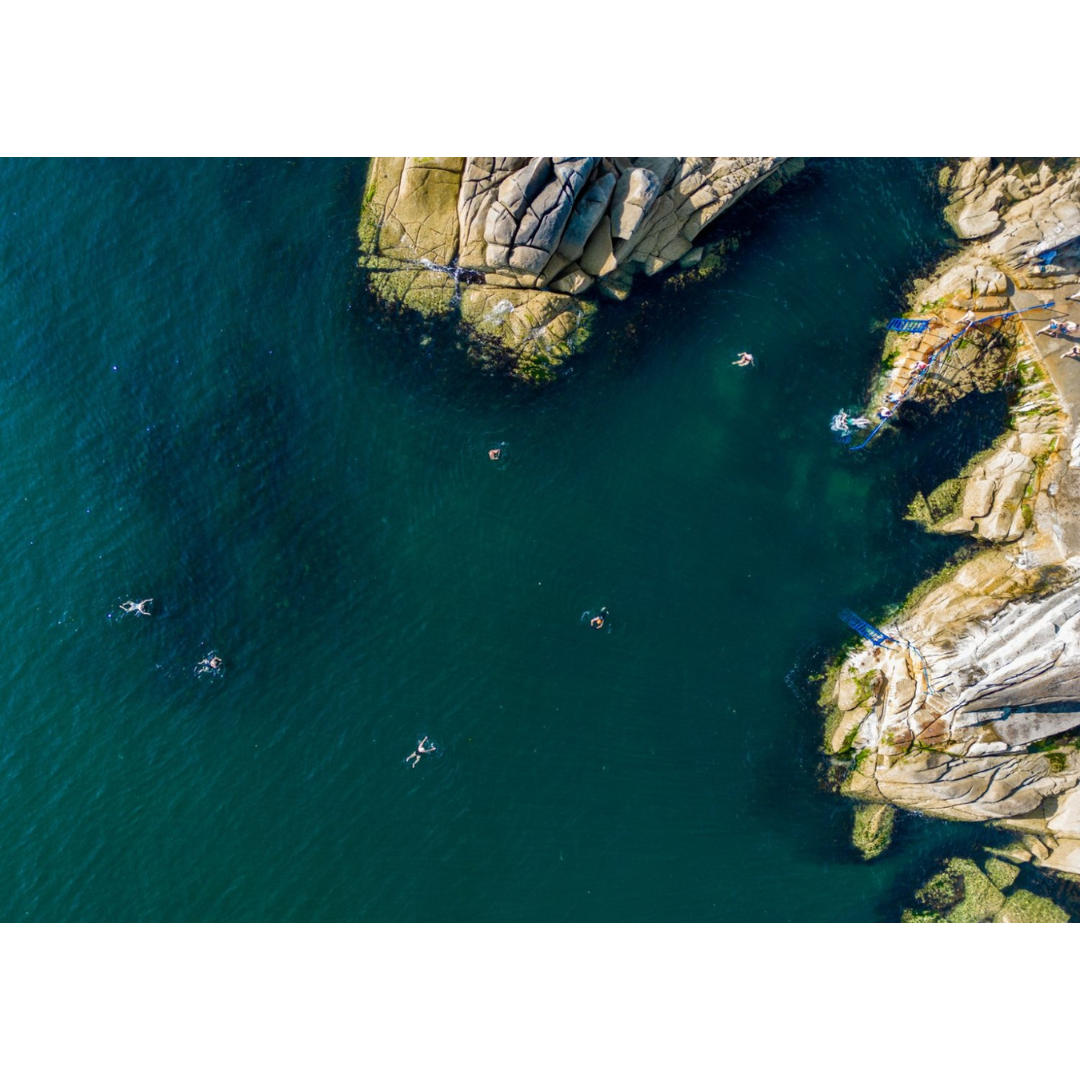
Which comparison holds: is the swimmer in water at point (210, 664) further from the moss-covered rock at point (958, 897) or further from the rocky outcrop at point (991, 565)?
the moss-covered rock at point (958, 897)

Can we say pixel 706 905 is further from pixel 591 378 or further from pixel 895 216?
pixel 895 216

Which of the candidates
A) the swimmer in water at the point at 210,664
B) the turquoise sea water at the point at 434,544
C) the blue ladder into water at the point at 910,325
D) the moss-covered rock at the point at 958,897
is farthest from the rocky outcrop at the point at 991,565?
the swimmer in water at the point at 210,664

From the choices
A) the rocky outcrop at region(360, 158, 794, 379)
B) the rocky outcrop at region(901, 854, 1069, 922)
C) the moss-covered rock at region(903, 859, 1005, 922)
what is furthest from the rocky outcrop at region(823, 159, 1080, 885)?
the rocky outcrop at region(360, 158, 794, 379)

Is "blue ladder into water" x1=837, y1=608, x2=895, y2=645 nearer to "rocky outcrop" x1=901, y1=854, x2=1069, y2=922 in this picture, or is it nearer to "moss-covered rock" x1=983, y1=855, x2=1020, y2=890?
"rocky outcrop" x1=901, y1=854, x2=1069, y2=922

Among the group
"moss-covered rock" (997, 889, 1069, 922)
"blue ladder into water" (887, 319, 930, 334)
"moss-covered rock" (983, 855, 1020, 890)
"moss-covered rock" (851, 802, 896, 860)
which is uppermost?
"blue ladder into water" (887, 319, 930, 334)

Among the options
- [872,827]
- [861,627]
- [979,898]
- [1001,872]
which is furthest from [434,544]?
[1001,872]

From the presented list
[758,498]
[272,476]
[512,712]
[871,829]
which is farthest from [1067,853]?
[272,476]
